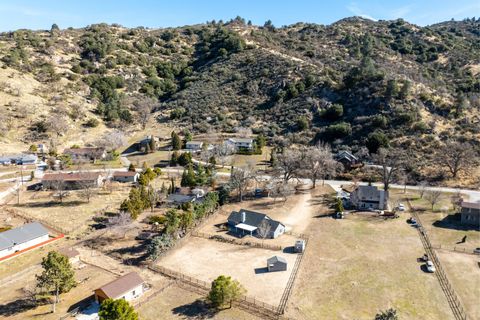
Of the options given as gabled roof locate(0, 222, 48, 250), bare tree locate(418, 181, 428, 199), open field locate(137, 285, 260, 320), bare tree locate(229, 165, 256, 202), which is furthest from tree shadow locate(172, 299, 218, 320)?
bare tree locate(418, 181, 428, 199)

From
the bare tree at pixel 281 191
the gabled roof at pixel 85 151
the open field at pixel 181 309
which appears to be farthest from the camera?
the gabled roof at pixel 85 151

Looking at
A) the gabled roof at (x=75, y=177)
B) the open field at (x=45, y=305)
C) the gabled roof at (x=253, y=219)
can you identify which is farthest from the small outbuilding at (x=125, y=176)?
the open field at (x=45, y=305)

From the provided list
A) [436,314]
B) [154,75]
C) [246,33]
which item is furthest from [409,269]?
[246,33]

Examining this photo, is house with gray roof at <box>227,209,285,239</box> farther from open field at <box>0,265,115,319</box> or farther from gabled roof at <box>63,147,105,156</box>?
gabled roof at <box>63,147,105,156</box>

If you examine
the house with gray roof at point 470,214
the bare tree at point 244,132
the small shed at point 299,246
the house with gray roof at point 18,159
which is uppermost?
the bare tree at point 244,132

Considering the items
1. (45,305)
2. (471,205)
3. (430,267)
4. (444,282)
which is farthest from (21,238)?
(471,205)

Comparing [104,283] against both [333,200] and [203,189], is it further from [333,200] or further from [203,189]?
[333,200]

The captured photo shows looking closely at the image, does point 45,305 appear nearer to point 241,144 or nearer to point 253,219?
point 253,219

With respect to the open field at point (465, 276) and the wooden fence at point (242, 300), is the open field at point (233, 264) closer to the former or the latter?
the wooden fence at point (242, 300)
